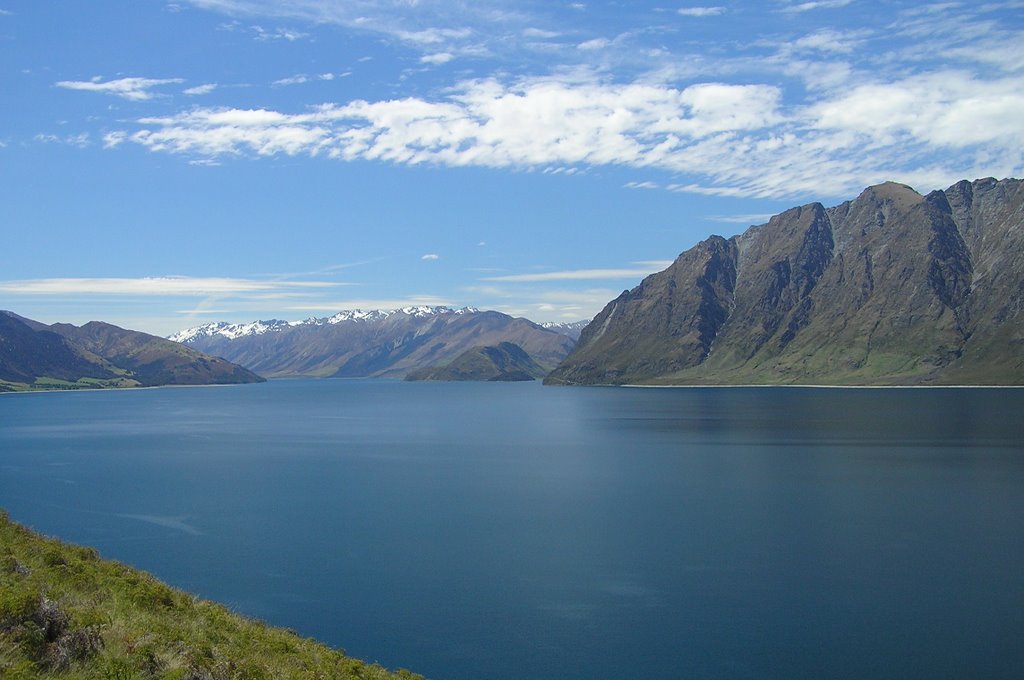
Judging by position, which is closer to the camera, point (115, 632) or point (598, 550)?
point (115, 632)

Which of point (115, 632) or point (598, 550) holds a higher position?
point (115, 632)

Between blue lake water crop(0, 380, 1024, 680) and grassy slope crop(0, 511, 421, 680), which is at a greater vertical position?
grassy slope crop(0, 511, 421, 680)

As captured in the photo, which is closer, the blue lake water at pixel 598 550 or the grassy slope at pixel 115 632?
the grassy slope at pixel 115 632

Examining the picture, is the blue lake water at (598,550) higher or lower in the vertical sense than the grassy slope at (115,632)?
lower

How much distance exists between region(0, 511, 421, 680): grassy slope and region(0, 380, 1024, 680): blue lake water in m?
18.4

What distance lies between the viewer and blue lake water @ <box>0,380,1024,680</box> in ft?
154

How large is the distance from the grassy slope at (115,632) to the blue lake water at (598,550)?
18.4 metres

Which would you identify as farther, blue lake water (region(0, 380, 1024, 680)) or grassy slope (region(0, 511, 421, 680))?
blue lake water (region(0, 380, 1024, 680))

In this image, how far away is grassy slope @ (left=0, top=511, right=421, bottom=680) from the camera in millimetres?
19188

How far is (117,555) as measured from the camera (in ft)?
222

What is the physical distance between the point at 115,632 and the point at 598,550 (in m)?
52.4

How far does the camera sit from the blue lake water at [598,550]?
4688cm

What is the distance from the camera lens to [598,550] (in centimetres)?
Result: 6950

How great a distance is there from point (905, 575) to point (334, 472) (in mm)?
83636
